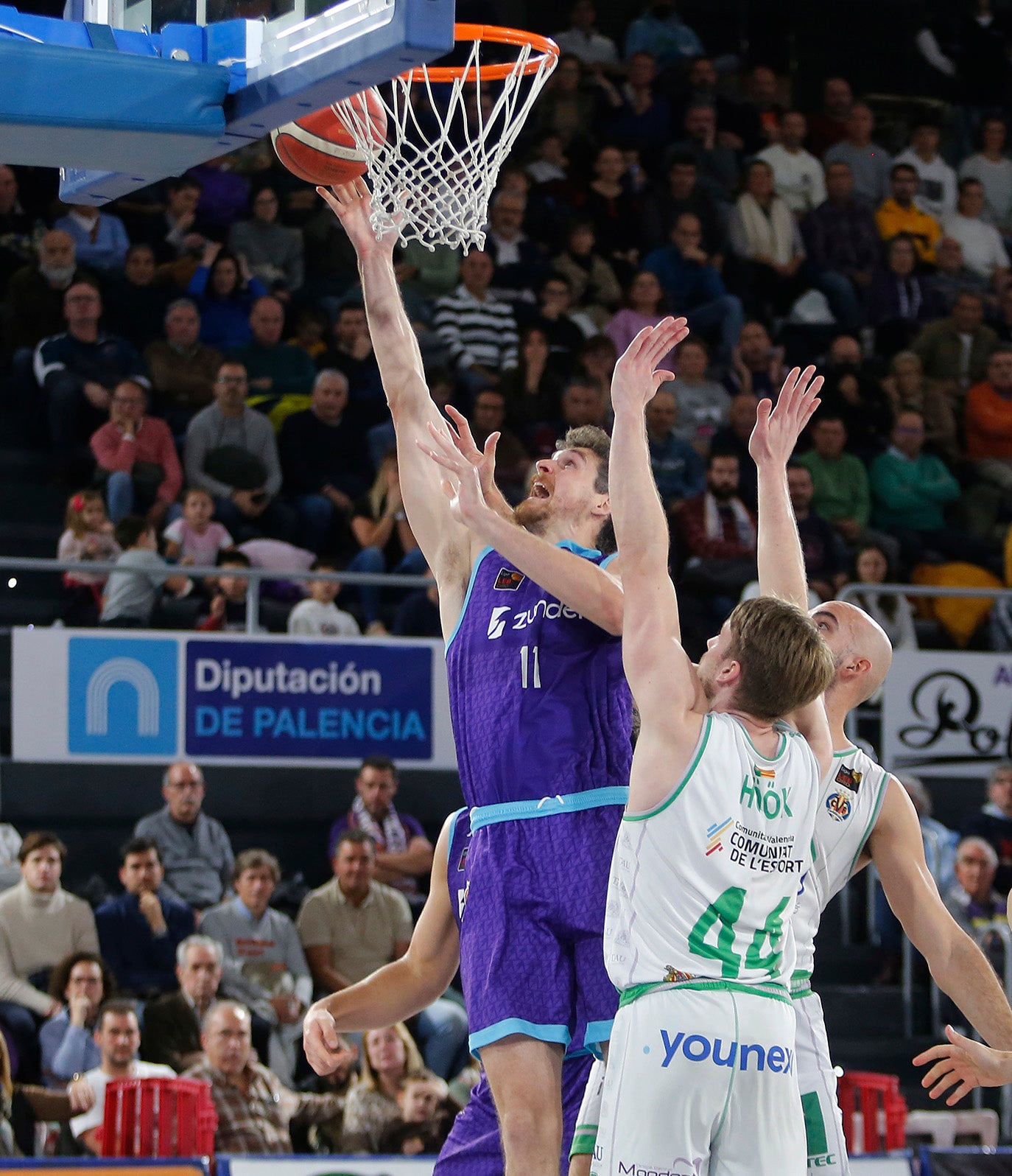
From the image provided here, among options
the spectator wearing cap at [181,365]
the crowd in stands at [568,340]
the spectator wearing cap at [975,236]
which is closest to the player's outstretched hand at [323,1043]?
the crowd in stands at [568,340]

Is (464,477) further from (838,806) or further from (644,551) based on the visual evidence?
(838,806)

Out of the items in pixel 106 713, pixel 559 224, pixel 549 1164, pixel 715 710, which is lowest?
pixel 549 1164

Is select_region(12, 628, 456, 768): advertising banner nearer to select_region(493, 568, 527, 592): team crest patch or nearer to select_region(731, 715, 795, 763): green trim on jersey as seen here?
select_region(493, 568, 527, 592): team crest patch

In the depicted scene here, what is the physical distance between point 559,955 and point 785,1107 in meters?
0.77

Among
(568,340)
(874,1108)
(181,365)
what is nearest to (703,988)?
(874,1108)

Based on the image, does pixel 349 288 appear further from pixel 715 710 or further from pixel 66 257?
pixel 715 710

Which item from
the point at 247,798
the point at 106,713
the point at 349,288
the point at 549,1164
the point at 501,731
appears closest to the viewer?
the point at 549,1164

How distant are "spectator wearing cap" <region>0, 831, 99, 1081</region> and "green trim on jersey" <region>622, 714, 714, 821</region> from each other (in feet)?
18.3

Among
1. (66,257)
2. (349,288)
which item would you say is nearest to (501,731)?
(66,257)

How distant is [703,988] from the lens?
4074 millimetres

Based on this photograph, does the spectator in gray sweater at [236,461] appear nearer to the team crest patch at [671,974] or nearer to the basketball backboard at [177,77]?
the basketball backboard at [177,77]

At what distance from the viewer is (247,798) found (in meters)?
11.2

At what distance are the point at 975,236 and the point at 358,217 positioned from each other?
38.6 feet

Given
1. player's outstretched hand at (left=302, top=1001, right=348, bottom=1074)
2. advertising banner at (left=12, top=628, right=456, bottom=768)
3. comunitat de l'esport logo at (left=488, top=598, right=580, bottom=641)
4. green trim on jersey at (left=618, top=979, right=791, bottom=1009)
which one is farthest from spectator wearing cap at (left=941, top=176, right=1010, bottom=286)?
green trim on jersey at (left=618, top=979, right=791, bottom=1009)
